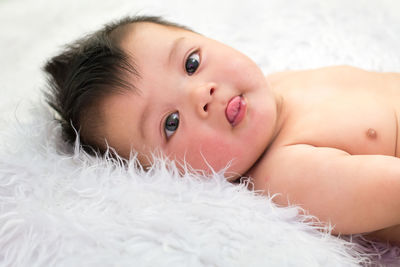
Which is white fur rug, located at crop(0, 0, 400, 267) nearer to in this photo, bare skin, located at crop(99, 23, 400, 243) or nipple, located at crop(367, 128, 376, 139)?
bare skin, located at crop(99, 23, 400, 243)

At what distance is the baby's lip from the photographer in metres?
1.16

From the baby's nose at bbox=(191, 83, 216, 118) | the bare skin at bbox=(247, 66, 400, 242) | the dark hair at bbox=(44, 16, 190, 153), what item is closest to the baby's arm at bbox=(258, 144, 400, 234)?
the bare skin at bbox=(247, 66, 400, 242)

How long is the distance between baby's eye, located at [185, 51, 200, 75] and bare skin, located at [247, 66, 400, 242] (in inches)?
11.4

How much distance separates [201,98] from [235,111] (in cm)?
9

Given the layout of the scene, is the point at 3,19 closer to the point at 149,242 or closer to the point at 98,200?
the point at 98,200

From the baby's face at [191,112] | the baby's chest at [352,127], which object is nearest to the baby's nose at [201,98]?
the baby's face at [191,112]

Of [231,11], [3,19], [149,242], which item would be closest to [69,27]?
[3,19]

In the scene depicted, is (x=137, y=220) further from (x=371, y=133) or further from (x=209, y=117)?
(x=371, y=133)

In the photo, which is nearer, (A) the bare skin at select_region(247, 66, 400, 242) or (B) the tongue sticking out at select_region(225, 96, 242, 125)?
(A) the bare skin at select_region(247, 66, 400, 242)

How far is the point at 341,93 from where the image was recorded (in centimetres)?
132

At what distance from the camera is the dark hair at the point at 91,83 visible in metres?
1.17

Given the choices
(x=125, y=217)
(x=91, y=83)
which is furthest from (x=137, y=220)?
(x=91, y=83)

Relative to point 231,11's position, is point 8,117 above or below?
below

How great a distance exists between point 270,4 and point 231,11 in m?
0.19
